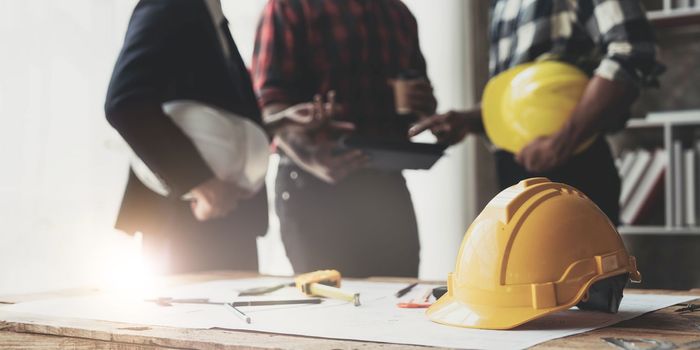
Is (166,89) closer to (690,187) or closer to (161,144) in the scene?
(161,144)

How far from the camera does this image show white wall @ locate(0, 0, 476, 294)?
1984 mm

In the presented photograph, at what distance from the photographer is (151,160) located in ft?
5.66

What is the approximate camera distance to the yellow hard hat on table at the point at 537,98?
67.5 inches

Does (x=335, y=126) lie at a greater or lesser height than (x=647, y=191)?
greater

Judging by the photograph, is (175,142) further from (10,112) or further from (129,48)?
(10,112)

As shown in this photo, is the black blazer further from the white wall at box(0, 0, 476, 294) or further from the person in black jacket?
the white wall at box(0, 0, 476, 294)

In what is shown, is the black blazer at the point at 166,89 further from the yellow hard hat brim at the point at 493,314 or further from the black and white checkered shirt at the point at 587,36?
the yellow hard hat brim at the point at 493,314

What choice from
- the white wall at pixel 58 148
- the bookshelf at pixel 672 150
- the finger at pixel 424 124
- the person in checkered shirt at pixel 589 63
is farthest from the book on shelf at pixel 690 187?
the white wall at pixel 58 148

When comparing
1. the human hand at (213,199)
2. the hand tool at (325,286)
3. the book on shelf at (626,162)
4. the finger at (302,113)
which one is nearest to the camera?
the hand tool at (325,286)

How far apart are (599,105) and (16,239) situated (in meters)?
1.59

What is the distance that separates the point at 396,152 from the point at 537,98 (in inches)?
14.7

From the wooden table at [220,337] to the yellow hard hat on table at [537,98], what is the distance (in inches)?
31.4

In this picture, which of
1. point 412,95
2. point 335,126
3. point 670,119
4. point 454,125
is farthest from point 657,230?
point 335,126

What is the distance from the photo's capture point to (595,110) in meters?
1.71
